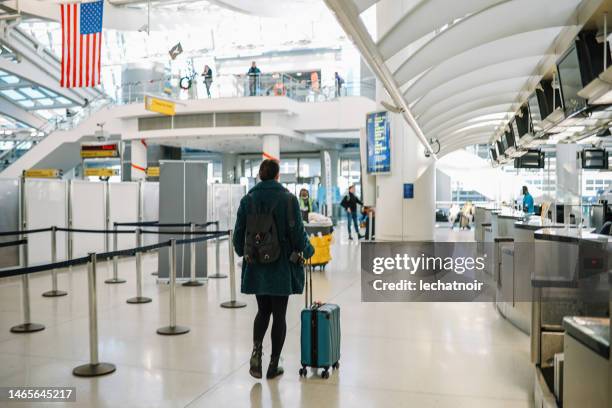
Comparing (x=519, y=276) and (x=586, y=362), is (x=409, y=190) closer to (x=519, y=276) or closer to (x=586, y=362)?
(x=519, y=276)

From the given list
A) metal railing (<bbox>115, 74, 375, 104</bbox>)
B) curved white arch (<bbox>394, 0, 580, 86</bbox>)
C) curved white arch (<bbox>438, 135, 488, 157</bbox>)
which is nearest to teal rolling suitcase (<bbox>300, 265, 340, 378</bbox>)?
curved white arch (<bbox>394, 0, 580, 86</bbox>)

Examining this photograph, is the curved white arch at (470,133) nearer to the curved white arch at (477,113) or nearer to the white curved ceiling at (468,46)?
the curved white arch at (477,113)

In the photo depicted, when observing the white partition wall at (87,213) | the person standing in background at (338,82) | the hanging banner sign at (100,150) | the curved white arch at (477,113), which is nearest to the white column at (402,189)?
the curved white arch at (477,113)

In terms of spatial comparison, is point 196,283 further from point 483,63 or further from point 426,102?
point 483,63

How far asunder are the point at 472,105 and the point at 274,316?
6.32m

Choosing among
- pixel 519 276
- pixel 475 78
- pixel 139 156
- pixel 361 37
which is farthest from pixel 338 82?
pixel 361 37

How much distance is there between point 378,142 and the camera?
1555 centimetres

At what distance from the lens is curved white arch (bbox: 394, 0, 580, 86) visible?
4875 millimetres

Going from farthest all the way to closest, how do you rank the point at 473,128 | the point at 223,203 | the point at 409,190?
the point at 223,203 < the point at 409,190 < the point at 473,128

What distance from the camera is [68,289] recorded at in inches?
368

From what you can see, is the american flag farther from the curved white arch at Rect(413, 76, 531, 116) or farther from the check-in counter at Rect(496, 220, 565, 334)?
the check-in counter at Rect(496, 220, 565, 334)

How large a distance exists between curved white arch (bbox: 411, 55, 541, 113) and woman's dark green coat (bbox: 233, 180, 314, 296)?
3287mm

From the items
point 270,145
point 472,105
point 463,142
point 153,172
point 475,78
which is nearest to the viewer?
point 475,78

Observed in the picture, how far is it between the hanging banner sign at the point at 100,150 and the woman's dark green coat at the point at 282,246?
19163 mm
